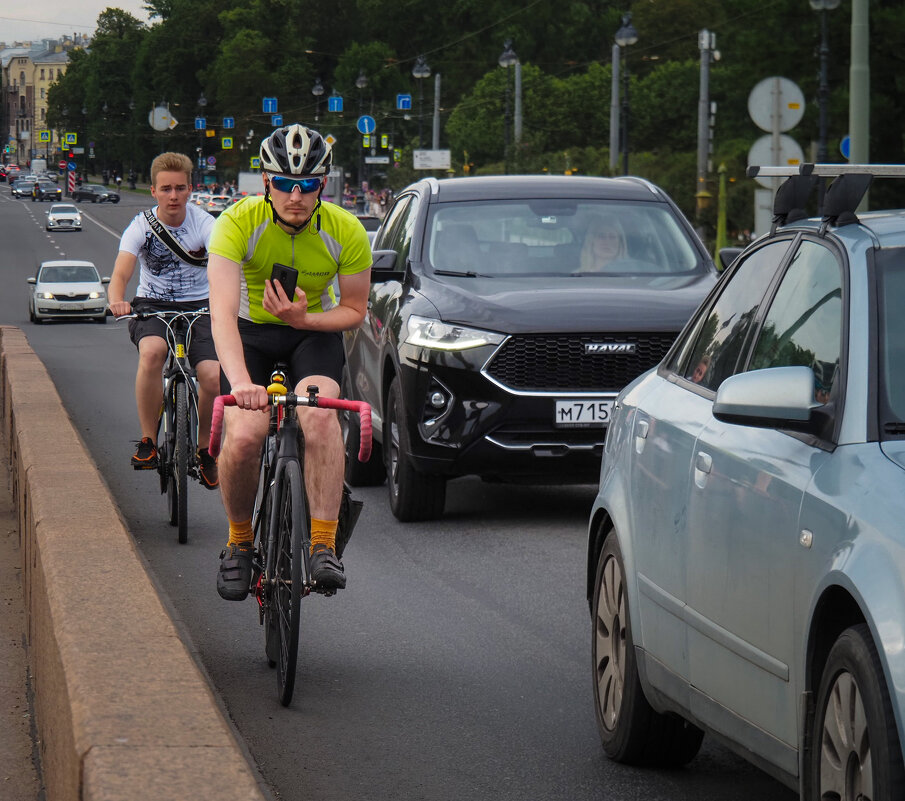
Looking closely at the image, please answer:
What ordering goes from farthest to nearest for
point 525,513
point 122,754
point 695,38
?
point 695,38 < point 525,513 < point 122,754

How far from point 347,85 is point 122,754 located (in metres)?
127

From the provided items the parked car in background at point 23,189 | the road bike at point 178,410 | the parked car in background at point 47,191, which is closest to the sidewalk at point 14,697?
the road bike at point 178,410

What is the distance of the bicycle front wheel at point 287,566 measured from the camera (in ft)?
19.2

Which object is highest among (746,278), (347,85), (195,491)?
(347,85)

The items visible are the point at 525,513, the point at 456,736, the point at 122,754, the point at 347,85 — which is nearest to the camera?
the point at 122,754

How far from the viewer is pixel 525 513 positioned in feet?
34.5

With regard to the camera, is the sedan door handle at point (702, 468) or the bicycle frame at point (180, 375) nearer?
the sedan door handle at point (702, 468)

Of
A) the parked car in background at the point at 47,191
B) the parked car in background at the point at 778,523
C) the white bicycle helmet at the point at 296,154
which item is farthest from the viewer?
the parked car in background at the point at 47,191

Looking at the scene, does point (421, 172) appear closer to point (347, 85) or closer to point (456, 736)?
point (347, 85)

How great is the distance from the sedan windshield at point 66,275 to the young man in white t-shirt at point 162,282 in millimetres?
31797

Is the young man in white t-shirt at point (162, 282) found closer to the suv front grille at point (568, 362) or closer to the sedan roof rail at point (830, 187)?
the suv front grille at point (568, 362)

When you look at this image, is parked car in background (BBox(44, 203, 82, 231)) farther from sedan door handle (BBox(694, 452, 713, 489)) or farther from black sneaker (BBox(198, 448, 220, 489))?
sedan door handle (BBox(694, 452, 713, 489))

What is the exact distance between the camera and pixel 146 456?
10.3 metres

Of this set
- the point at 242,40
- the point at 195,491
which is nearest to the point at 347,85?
the point at 242,40
